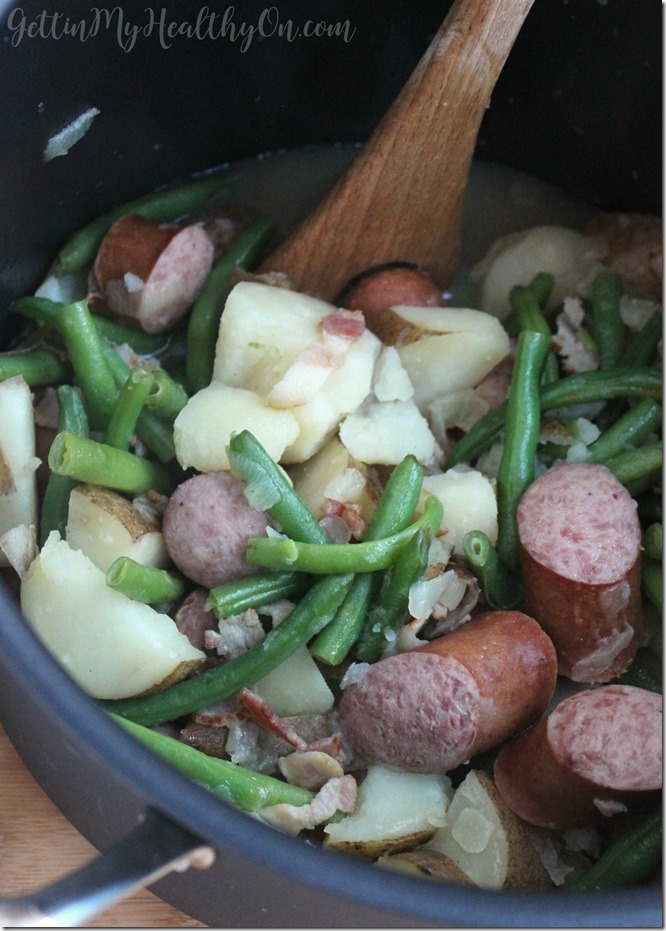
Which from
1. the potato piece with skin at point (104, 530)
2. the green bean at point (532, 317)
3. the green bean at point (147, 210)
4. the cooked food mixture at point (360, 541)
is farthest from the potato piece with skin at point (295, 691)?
the green bean at point (147, 210)

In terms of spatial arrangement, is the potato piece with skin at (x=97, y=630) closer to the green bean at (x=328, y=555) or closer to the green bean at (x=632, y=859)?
the green bean at (x=328, y=555)

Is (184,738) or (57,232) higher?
(57,232)

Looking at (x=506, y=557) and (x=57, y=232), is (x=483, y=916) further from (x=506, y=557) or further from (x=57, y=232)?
(x=57, y=232)

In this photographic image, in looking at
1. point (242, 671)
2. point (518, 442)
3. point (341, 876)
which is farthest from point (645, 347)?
point (341, 876)

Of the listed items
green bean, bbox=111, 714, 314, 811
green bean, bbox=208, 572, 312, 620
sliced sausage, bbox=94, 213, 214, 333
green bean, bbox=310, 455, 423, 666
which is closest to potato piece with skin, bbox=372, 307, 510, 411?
green bean, bbox=310, 455, 423, 666

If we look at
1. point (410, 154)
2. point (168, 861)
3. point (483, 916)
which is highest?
point (410, 154)

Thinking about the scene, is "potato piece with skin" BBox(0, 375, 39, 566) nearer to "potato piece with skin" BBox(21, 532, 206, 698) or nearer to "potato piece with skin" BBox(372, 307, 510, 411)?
"potato piece with skin" BBox(21, 532, 206, 698)

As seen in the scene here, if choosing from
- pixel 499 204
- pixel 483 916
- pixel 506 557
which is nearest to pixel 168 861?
pixel 483 916
